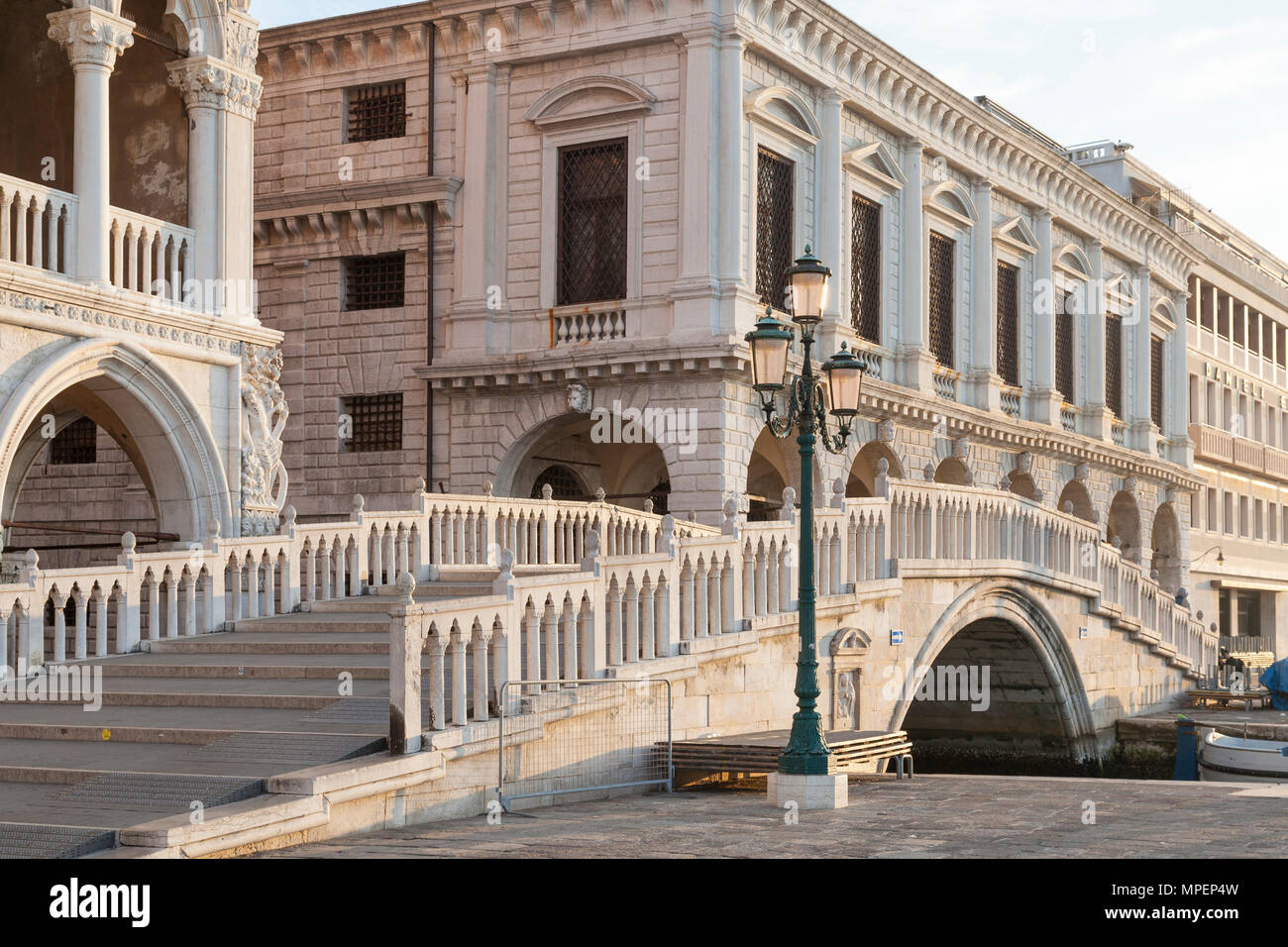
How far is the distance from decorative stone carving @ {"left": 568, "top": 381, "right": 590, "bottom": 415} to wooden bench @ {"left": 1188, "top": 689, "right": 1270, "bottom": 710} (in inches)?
484

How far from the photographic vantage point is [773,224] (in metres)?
25.3

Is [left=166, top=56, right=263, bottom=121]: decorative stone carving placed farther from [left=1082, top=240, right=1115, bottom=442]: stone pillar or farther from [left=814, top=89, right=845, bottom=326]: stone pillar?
[left=1082, top=240, right=1115, bottom=442]: stone pillar

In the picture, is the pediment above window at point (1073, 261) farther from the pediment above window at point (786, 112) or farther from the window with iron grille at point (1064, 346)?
the pediment above window at point (786, 112)

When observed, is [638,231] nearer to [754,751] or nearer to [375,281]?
[375,281]

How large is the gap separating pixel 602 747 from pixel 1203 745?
36.7 feet

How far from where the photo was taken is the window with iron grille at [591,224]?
81.3 feet

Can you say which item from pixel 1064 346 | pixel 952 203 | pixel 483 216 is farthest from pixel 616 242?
pixel 1064 346

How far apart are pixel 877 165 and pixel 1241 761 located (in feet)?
41.4

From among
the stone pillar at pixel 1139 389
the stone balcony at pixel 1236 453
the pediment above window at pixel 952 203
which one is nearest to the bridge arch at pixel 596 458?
the pediment above window at pixel 952 203

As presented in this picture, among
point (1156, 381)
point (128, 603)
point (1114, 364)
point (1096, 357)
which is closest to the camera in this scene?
point (128, 603)

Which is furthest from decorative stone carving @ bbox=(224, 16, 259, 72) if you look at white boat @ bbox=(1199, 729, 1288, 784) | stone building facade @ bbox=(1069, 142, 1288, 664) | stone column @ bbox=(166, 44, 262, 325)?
stone building facade @ bbox=(1069, 142, 1288, 664)

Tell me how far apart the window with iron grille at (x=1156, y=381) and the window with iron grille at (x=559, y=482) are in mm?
20004
